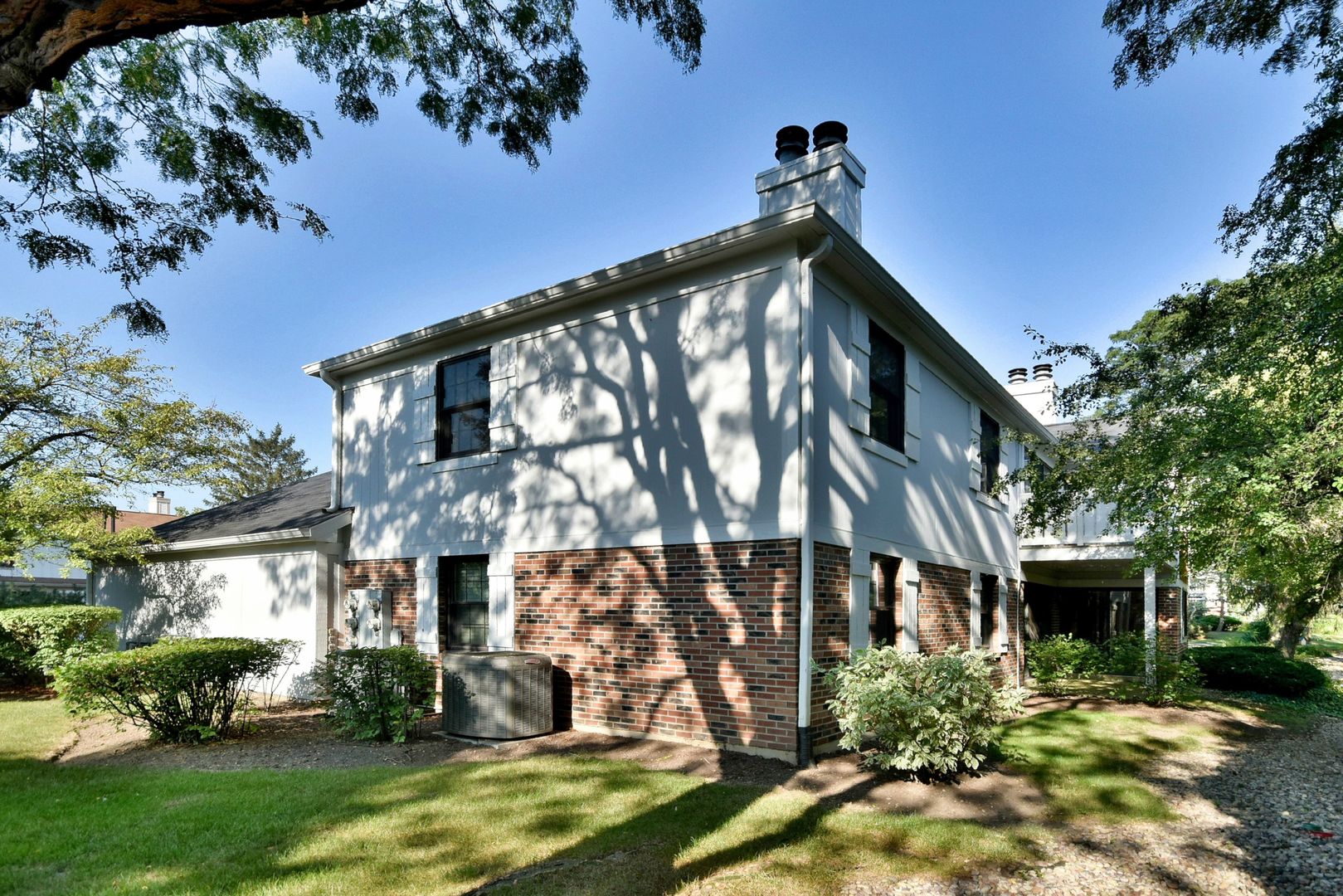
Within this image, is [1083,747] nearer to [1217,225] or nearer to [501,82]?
[1217,225]

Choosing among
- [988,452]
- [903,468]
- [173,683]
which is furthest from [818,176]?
[173,683]

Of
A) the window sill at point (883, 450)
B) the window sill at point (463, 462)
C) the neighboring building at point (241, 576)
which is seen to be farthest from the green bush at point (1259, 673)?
the neighboring building at point (241, 576)

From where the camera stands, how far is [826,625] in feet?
26.1

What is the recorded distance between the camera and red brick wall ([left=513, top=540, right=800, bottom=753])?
7605mm

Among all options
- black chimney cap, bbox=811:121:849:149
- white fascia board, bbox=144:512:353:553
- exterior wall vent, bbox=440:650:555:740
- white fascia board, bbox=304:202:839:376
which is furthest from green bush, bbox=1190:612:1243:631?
white fascia board, bbox=144:512:353:553

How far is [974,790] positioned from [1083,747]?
296 cm

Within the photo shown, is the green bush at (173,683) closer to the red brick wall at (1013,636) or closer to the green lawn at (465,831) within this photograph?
the green lawn at (465,831)

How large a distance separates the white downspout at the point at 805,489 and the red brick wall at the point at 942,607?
3309 mm

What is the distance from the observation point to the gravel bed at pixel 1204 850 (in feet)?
15.8

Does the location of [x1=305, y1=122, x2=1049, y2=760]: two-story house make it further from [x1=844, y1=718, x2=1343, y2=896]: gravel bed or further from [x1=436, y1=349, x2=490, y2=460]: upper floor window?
[x1=844, y1=718, x2=1343, y2=896]: gravel bed

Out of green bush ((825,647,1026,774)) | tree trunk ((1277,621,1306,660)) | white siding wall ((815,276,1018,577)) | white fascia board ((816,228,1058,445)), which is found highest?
white fascia board ((816,228,1058,445))

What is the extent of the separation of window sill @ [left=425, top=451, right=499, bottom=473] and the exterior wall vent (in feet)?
8.85

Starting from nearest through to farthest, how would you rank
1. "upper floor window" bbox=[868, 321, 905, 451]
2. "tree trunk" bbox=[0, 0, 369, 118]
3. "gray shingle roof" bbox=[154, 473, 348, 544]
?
1. "tree trunk" bbox=[0, 0, 369, 118]
2. "upper floor window" bbox=[868, 321, 905, 451]
3. "gray shingle roof" bbox=[154, 473, 348, 544]

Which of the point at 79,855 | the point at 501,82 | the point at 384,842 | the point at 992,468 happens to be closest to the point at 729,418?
the point at 501,82
